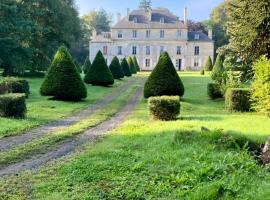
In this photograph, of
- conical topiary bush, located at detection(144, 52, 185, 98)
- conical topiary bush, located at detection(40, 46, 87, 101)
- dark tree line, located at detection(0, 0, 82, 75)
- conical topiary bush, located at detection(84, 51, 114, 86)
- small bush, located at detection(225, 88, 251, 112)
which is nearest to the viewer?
small bush, located at detection(225, 88, 251, 112)

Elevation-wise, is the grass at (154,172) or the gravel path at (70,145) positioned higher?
the grass at (154,172)

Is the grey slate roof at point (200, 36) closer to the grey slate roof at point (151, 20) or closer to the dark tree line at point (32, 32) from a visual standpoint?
the grey slate roof at point (151, 20)

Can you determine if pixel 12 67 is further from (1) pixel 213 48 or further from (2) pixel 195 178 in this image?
(1) pixel 213 48

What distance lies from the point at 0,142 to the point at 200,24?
266 feet

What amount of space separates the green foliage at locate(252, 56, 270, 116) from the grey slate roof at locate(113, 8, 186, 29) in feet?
202

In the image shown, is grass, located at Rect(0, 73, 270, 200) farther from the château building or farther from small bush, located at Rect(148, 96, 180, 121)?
the château building

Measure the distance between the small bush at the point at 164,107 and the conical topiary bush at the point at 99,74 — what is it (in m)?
17.3

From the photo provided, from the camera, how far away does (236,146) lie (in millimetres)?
9438

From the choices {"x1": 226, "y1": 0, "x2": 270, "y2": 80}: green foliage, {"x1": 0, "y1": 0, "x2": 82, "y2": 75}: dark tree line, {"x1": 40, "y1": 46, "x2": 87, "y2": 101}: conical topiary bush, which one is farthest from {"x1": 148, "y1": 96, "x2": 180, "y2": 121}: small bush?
{"x1": 0, "y1": 0, "x2": 82, "y2": 75}: dark tree line

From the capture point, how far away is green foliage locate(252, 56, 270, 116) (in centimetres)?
1719

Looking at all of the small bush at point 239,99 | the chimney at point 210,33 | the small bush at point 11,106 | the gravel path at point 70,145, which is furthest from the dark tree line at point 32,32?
the chimney at point 210,33

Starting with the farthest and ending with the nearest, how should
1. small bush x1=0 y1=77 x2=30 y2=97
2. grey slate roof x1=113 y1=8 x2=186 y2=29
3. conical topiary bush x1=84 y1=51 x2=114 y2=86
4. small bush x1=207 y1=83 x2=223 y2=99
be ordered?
grey slate roof x1=113 y1=8 x2=186 y2=29 < conical topiary bush x1=84 y1=51 x2=114 y2=86 < small bush x1=207 y1=83 x2=223 y2=99 < small bush x1=0 y1=77 x2=30 y2=97

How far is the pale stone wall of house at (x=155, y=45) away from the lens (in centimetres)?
7931

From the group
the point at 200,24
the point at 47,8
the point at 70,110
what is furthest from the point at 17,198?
the point at 200,24
